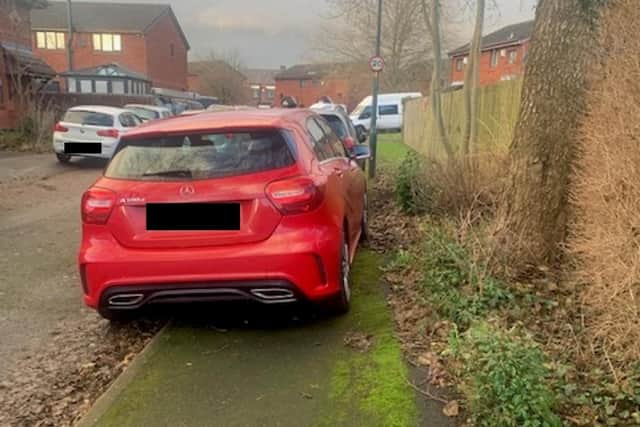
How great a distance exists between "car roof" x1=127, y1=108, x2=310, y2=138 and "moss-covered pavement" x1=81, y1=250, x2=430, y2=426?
1517mm

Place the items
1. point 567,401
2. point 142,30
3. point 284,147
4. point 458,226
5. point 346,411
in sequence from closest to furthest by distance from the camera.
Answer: point 567,401 < point 346,411 < point 284,147 < point 458,226 < point 142,30

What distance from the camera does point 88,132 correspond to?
613 inches

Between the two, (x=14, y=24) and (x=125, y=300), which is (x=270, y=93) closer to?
(x=14, y=24)

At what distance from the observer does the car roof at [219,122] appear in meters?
3.99

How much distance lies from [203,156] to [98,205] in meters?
0.79

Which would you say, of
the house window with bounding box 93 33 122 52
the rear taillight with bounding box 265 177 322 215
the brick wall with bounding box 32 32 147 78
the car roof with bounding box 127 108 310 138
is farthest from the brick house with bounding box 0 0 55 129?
the house window with bounding box 93 33 122 52

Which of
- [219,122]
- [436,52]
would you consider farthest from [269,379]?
[436,52]

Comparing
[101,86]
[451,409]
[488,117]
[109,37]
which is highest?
[109,37]

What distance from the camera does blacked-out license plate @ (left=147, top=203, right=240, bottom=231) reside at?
12.0ft

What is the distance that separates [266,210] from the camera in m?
3.64

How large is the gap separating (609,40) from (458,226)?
195 cm

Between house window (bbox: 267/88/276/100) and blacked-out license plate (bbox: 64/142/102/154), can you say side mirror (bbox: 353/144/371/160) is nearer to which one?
blacked-out license plate (bbox: 64/142/102/154)

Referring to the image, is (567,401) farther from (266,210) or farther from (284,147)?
(284,147)

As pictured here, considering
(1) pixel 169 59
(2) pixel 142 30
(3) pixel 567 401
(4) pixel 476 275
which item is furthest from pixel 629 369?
(1) pixel 169 59
